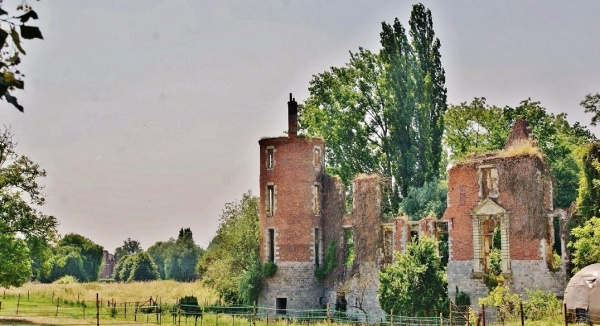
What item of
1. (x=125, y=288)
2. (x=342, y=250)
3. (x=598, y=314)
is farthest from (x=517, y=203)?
(x=125, y=288)

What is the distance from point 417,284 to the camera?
3547 cm

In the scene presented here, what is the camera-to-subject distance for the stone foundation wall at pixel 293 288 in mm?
41656

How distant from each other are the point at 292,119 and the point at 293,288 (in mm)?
9470

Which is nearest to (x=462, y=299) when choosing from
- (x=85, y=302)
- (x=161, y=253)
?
(x=85, y=302)

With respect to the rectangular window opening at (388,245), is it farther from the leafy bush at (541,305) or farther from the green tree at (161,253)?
the green tree at (161,253)

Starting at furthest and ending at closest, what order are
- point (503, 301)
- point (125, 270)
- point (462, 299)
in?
point (125, 270)
point (462, 299)
point (503, 301)

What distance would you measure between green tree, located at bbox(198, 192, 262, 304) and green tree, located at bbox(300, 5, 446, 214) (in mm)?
7223

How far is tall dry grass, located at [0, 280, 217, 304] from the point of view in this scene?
50688 millimetres

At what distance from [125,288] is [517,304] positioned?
35557 mm

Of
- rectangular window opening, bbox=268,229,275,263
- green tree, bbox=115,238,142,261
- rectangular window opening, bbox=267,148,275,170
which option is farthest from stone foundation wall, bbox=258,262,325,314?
green tree, bbox=115,238,142,261

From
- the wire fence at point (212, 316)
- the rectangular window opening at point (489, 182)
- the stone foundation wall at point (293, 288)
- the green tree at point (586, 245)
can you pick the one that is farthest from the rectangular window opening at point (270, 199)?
the green tree at point (586, 245)

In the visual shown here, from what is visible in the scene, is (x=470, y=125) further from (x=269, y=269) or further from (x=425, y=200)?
(x=269, y=269)

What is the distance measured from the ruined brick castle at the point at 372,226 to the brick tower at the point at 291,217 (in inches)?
2.1

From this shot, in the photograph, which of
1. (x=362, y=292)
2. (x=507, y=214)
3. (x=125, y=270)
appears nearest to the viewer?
(x=507, y=214)
